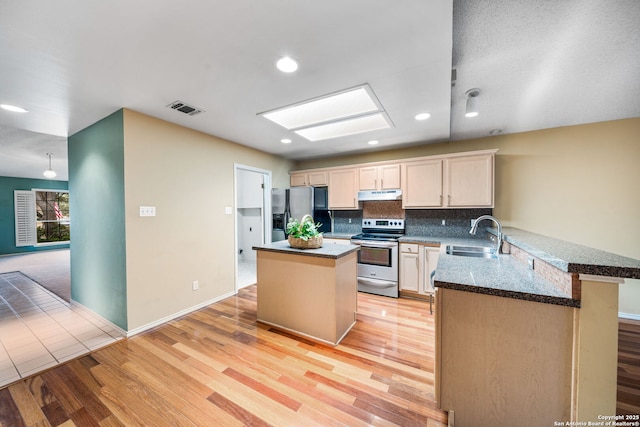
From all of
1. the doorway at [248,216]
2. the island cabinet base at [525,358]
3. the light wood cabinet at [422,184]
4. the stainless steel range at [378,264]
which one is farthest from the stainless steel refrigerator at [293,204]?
the island cabinet base at [525,358]

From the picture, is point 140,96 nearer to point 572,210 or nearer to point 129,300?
point 129,300

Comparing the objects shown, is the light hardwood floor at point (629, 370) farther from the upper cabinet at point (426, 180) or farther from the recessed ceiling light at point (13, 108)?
the recessed ceiling light at point (13, 108)

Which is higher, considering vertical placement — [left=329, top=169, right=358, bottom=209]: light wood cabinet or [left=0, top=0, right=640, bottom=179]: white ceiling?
[left=0, top=0, right=640, bottom=179]: white ceiling

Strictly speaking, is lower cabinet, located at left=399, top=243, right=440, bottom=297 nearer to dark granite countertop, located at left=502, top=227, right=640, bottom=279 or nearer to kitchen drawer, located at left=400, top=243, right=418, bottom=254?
kitchen drawer, located at left=400, top=243, right=418, bottom=254

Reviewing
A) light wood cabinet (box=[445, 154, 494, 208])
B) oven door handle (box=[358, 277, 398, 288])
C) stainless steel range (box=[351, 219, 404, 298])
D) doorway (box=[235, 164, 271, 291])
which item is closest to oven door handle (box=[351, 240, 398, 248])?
stainless steel range (box=[351, 219, 404, 298])

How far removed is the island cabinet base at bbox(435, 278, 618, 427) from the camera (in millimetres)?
1080

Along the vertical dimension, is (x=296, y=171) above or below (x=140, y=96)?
below

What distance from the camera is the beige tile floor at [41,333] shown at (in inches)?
80.0

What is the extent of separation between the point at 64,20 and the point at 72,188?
118 inches

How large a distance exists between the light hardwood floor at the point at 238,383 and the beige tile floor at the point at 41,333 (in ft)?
0.73

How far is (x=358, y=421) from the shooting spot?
145 cm

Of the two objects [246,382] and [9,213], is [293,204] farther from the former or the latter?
[9,213]

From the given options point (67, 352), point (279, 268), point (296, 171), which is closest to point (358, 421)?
point (279, 268)

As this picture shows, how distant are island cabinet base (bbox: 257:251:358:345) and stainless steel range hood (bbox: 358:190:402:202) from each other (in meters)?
1.59
